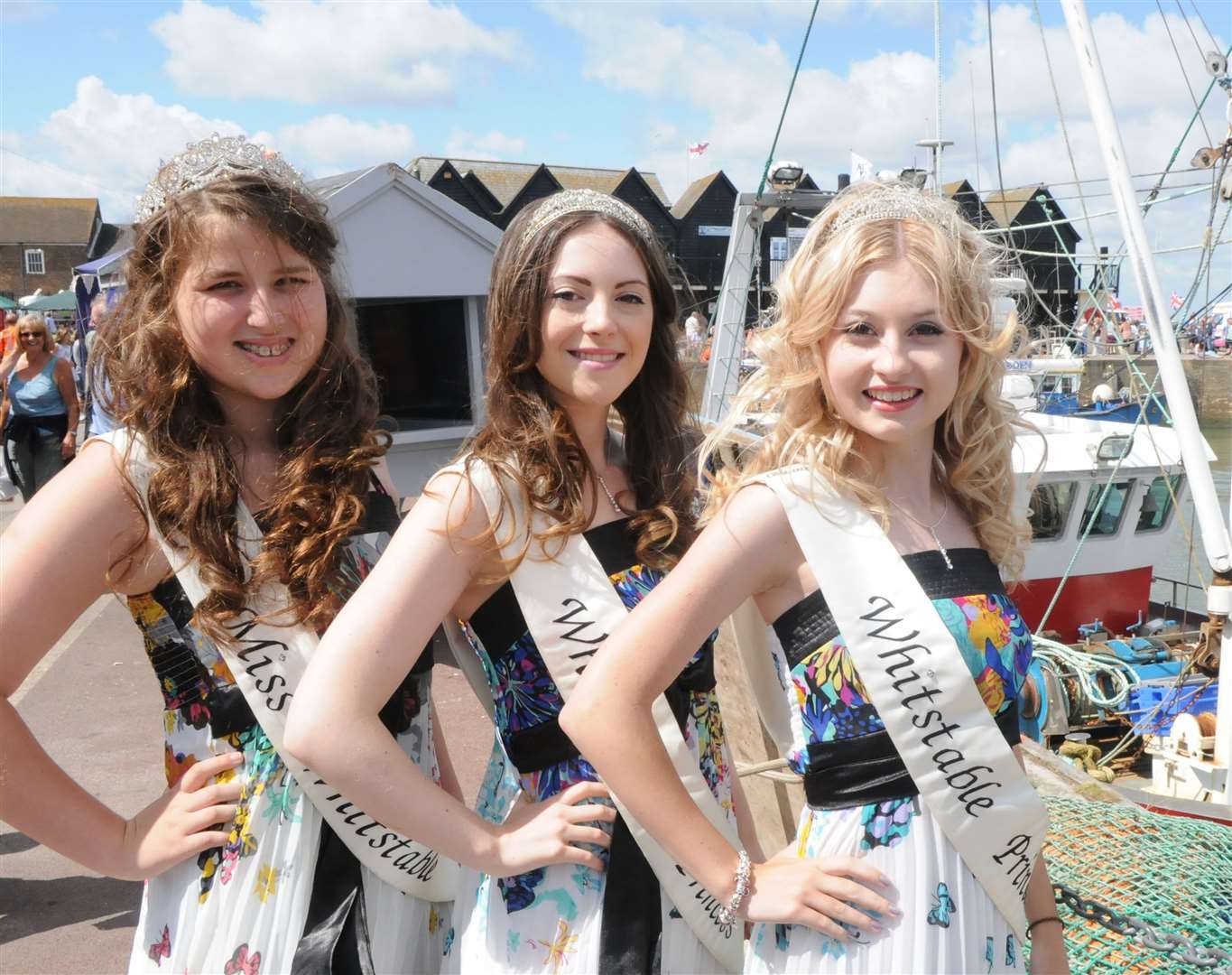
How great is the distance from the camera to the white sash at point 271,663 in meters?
1.46

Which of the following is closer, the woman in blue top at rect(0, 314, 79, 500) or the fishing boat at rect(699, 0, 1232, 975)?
the fishing boat at rect(699, 0, 1232, 975)

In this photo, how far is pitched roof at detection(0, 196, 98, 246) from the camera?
197 ft

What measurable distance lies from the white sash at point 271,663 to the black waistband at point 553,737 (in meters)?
0.20

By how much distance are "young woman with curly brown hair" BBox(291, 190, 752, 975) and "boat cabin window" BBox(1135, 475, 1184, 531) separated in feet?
36.2

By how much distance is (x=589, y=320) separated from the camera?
5.38 ft

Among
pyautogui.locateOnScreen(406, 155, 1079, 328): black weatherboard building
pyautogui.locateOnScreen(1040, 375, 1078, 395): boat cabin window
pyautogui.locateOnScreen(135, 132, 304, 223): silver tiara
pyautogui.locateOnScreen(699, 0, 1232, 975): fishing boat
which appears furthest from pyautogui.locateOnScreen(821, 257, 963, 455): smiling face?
pyautogui.locateOnScreen(406, 155, 1079, 328): black weatherboard building

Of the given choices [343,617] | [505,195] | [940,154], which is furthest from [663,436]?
[505,195]

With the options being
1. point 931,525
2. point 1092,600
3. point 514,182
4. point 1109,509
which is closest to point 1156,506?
point 1109,509

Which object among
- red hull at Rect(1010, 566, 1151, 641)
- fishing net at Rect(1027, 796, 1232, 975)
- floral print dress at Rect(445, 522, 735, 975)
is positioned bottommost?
red hull at Rect(1010, 566, 1151, 641)

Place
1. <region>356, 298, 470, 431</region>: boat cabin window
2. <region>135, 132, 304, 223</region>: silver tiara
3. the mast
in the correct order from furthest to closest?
<region>356, 298, 470, 431</region>: boat cabin window < the mast < <region>135, 132, 304, 223</region>: silver tiara

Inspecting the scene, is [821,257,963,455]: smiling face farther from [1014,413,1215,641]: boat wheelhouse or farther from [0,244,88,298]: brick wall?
[0,244,88,298]: brick wall

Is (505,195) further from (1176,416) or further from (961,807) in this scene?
(961,807)

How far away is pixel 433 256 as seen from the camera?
745 cm

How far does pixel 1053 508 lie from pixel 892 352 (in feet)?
33.8
